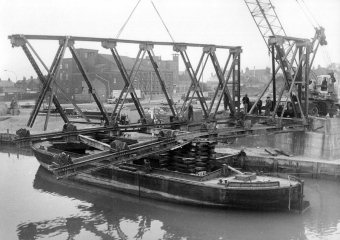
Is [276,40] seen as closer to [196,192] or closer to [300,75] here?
[300,75]

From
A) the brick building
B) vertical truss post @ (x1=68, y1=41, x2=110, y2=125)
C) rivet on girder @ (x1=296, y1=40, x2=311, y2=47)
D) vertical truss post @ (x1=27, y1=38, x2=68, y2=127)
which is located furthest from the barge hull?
the brick building

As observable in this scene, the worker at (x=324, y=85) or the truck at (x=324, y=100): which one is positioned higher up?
the worker at (x=324, y=85)

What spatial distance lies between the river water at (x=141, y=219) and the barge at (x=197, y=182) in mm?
416

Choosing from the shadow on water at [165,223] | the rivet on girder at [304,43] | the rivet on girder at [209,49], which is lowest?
the shadow on water at [165,223]

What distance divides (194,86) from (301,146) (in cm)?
752

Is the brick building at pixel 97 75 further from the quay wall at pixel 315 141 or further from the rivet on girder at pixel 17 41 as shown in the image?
the rivet on girder at pixel 17 41

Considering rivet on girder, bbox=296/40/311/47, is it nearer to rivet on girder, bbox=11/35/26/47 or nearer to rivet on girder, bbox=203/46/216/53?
rivet on girder, bbox=203/46/216/53

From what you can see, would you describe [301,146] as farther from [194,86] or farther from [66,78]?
[66,78]

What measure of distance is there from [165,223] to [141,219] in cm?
111

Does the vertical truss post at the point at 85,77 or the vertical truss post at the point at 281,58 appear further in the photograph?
the vertical truss post at the point at 281,58

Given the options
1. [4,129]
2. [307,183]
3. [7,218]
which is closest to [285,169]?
[307,183]

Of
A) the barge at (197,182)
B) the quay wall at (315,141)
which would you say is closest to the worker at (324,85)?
the quay wall at (315,141)

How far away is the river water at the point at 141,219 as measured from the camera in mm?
14602

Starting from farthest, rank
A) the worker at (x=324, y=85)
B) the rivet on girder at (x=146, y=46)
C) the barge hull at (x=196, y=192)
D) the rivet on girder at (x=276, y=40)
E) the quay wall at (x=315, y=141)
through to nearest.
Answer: the worker at (x=324, y=85), the rivet on girder at (x=276, y=40), the quay wall at (x=315, y=141), the rivet on girder at (x=146, y=46), the barge hull at (x=196, y=192)
